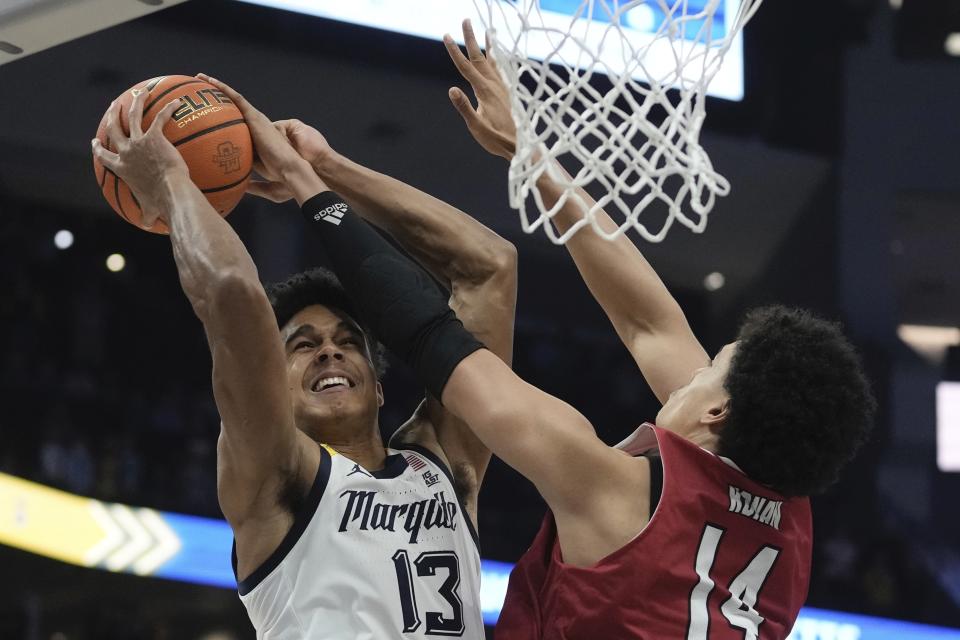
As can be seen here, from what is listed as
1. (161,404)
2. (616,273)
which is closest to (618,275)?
(616,273)

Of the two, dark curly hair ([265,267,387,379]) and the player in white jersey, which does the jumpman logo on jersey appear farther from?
dark curly hair ([265,267,387,379])

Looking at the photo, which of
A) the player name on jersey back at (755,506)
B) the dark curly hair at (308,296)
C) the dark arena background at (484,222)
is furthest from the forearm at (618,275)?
the dark arena background at (484,222)

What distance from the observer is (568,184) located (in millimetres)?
2338

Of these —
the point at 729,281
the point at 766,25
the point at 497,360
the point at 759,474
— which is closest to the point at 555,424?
the point at 497,360

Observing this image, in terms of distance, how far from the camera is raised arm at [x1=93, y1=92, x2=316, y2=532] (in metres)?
2.37

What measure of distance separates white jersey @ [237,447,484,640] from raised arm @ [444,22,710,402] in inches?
25.2

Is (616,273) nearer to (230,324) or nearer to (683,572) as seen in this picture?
(683,572)

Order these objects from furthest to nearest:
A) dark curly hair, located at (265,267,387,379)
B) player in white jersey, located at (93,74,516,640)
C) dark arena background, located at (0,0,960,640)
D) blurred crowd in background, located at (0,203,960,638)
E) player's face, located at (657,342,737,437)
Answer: blurred crowd in background, located at (0,203,960,638), dark arena background, located at (0,0,960,640), dark curly hair, located at (265,267,387,379), player's face, located at (657,342,737,437), player in white jersey, located at (93,74,516,640)

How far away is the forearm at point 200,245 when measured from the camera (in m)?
2.38

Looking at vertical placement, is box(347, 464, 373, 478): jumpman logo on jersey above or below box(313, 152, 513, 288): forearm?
below

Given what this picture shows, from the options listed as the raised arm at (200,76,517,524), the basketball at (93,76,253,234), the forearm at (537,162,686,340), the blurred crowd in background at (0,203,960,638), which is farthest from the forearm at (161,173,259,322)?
the blurred crowd in background at (0,203,960,638)

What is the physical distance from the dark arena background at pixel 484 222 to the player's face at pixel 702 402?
3.95m

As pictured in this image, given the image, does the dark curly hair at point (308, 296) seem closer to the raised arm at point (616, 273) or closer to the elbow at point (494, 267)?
the elbow at point (494, 267)

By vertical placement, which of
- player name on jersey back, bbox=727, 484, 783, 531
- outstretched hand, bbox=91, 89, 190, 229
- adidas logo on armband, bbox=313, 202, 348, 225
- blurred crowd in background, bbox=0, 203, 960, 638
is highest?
outstretched hand, bbox=91, 89, 190, 229
